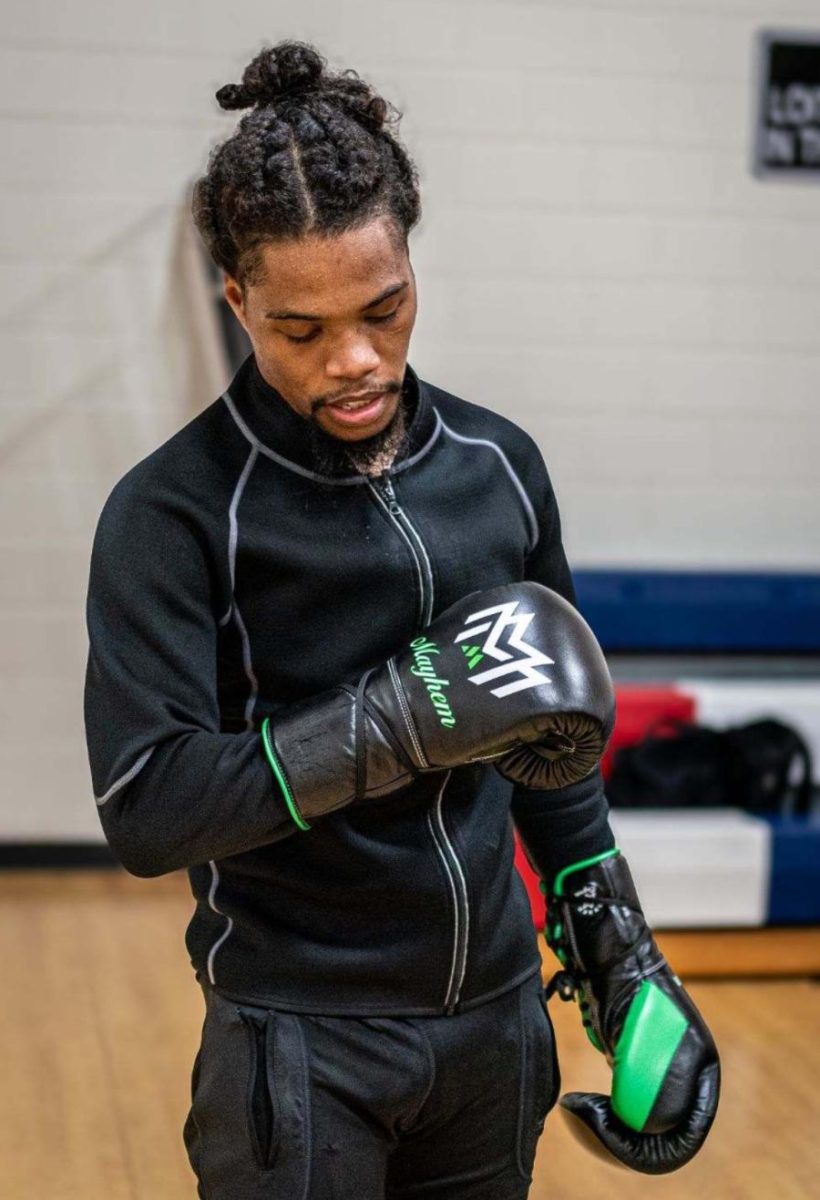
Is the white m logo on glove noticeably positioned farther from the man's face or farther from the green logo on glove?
the man's face

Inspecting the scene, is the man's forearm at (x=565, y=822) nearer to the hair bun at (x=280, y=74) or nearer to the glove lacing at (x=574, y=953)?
the glove lacing at (x=574, y=953)

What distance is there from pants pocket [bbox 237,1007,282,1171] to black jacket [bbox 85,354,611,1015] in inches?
1.1

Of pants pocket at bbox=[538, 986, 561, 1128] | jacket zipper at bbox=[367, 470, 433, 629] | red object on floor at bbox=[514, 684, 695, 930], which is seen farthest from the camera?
red object on floor at bbox=[514, 684, 695, 930]

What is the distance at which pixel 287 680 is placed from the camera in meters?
1.31

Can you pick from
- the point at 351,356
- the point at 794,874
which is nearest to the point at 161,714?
the point at 351,356

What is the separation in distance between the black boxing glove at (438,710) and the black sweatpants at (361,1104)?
0.71 feet

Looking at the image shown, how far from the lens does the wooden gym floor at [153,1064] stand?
104 inches

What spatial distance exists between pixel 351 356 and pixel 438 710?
29 cm

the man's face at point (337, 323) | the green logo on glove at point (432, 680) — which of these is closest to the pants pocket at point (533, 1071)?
the green logo on glove at point (432, 680)

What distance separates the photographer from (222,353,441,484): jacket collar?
1.31 m

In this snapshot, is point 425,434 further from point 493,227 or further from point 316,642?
point 493,227

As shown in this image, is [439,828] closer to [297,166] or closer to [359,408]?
[359,408]

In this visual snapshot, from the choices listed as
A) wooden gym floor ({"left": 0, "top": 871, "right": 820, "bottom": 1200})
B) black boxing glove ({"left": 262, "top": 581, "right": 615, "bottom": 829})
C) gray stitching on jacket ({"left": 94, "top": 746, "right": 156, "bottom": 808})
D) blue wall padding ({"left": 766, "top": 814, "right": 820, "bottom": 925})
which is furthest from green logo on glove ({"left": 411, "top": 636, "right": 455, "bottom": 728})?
blue wall padding ({"left": 766, "top": 814, "right": 820, "bottom": 925})

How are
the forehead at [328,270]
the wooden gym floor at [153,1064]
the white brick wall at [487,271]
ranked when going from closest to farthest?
the forehead at [328,270] < the wooden gym floor at [153,1064] < the white brick wall at [487,271]
